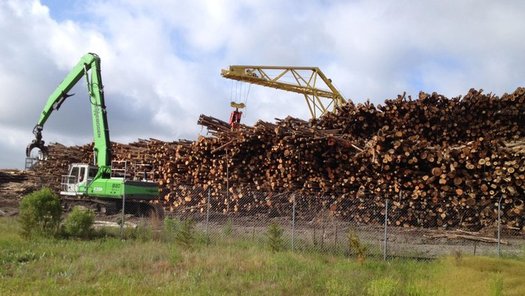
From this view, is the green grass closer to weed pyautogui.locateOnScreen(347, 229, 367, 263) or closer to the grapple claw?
weed pyautogui.locateOnScreen(347, 229, 367, 263)

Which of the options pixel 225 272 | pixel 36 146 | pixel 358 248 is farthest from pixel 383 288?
pixel 36 146

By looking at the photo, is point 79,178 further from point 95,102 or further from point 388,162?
point 388,162

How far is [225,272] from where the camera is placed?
30.3ft

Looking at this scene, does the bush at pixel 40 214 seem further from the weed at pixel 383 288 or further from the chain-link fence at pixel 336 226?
the weed at pixel 383 288

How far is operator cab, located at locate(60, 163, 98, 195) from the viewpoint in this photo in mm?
21109

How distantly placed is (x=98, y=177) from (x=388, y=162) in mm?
11692

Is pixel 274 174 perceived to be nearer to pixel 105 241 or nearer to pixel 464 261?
pixel 105 241

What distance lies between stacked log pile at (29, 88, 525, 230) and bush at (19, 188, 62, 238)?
6606 mm

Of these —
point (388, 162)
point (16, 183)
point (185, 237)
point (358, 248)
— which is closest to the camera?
point (358, 248)

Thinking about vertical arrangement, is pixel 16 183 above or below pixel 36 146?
below

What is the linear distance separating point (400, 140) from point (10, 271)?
35.6ft

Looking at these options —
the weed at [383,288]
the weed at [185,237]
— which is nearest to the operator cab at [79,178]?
the weed at [185,237]

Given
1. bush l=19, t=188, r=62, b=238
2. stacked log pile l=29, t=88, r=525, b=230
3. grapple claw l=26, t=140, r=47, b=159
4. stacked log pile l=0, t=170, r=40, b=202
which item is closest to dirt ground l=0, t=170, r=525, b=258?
stacked log pile l=29, t=88, r=525, b=230

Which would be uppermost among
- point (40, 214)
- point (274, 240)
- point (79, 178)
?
point (79, 178)
